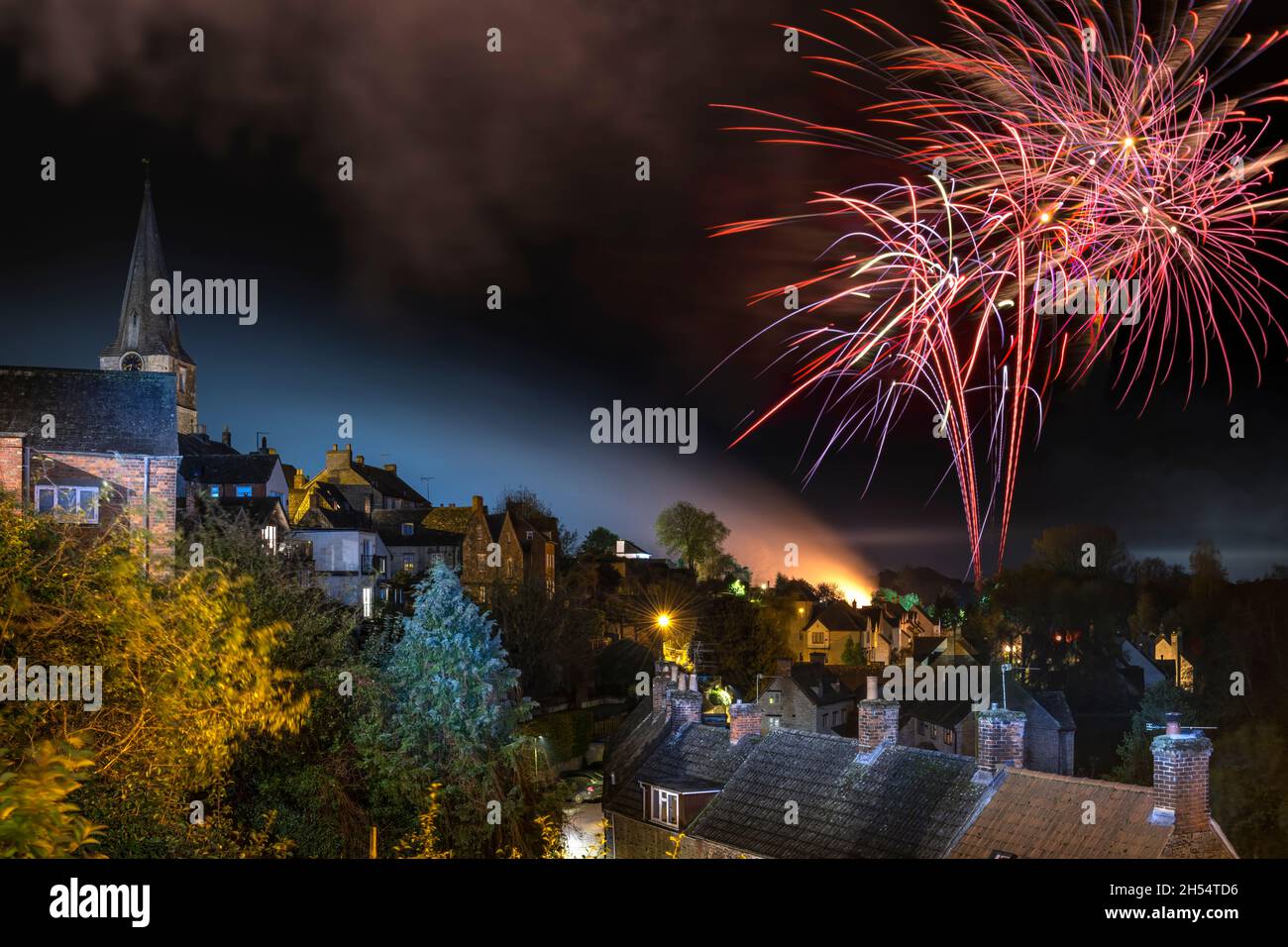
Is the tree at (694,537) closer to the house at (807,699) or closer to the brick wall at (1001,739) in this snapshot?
the house at (807,699)

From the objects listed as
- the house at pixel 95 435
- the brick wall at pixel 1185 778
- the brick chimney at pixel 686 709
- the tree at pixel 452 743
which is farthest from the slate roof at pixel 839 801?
the house at pixel 95 435

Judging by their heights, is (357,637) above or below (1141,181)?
below

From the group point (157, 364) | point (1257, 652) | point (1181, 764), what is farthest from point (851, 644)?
point (1181, 764)

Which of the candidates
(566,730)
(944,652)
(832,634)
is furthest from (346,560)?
(832,634)

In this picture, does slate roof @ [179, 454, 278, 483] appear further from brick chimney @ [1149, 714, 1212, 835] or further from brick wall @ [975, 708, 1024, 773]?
brick chimney @ [1149, 714, 1212, 835]

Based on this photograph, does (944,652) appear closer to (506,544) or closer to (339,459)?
(506,544)
